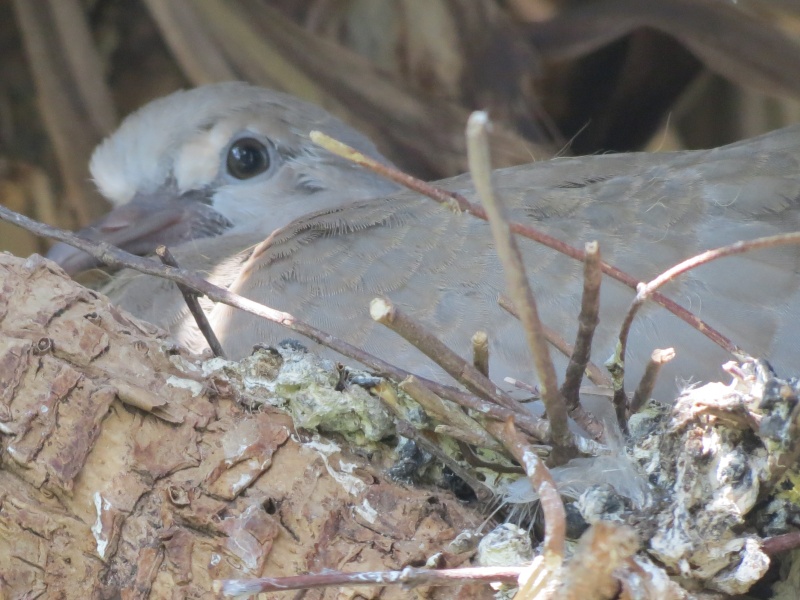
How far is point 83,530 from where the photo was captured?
42.0 inches

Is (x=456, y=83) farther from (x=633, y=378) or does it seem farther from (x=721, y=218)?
(x=633, y=378)

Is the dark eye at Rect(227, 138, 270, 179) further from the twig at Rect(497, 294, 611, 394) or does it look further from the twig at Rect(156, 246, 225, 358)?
the twig at Rect(497, 294, 611, 394)

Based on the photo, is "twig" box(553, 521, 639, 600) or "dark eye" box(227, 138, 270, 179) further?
"dark eye" box(227, 138, 270, 179)

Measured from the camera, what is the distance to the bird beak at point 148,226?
196cm

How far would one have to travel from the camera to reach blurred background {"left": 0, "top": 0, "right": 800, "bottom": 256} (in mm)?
2455

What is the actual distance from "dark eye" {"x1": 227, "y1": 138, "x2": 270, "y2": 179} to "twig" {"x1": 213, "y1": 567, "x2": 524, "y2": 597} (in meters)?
1.32

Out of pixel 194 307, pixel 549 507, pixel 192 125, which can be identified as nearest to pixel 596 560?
pixel 549 507

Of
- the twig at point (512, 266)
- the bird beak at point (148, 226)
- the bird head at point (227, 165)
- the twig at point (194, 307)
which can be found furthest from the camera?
the bird head at point (227, 165)

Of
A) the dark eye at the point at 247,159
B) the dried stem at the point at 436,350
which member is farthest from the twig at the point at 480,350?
the dark eye at the point at 247,159

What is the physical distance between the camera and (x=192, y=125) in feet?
7.08

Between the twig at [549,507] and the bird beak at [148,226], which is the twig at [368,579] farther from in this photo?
the bird beak at [148,226]

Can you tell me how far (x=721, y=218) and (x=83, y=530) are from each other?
2.92 ft

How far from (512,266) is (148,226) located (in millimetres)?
1362

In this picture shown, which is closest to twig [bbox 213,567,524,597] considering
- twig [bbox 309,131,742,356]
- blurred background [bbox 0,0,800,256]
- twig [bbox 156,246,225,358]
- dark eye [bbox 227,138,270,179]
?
twig [bbox 309,131,742,356]
